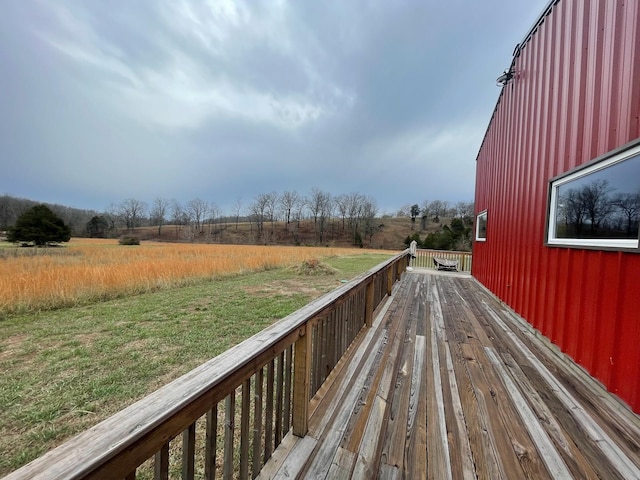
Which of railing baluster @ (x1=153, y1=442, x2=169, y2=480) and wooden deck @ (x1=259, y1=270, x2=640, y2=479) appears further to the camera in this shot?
wooden deck @ (x1=259, y1=270, x2=640, y2=479)

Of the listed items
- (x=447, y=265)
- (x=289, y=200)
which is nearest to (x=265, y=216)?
(x=289, y=200)

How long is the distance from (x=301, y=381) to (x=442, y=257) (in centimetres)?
1242

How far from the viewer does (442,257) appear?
40.3 feet

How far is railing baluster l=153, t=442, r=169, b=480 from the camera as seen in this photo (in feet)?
2.39

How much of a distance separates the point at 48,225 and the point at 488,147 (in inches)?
1174

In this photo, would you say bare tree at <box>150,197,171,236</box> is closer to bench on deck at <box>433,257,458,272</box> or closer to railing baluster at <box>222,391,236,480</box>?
bench on deck at <box>433,257,458,272</box>

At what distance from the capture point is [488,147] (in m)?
6.71

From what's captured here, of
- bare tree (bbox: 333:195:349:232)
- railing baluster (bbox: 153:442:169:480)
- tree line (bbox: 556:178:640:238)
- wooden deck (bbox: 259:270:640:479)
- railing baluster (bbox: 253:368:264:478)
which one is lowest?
wooden deck (bbox: 259:270:640:479)

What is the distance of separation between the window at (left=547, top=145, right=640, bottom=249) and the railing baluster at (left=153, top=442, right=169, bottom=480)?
128 inches

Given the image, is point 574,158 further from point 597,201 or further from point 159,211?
point 159,211

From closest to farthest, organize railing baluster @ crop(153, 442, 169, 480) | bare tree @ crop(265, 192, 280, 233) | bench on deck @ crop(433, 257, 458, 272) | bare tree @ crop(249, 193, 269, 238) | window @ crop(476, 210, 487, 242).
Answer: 1. railing baluster @ crop(153, 442, 169, 480)
2. window @ crop(476, 210, 487, 242)
3. bench on deck @ crop(433, 257, 458, 272)
4. bare tree @ crop(249, 193, 269, 238)
5. bare tree @ crop(265, 192, 280, 233)

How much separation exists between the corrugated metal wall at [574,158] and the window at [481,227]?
2.16 meters

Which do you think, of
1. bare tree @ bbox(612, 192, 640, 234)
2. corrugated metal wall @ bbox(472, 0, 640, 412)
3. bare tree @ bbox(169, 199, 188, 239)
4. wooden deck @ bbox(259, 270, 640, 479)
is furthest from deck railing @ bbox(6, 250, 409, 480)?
bare tree @ bbox(169, 199, 188, 239)

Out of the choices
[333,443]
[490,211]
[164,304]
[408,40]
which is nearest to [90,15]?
[164,304]
